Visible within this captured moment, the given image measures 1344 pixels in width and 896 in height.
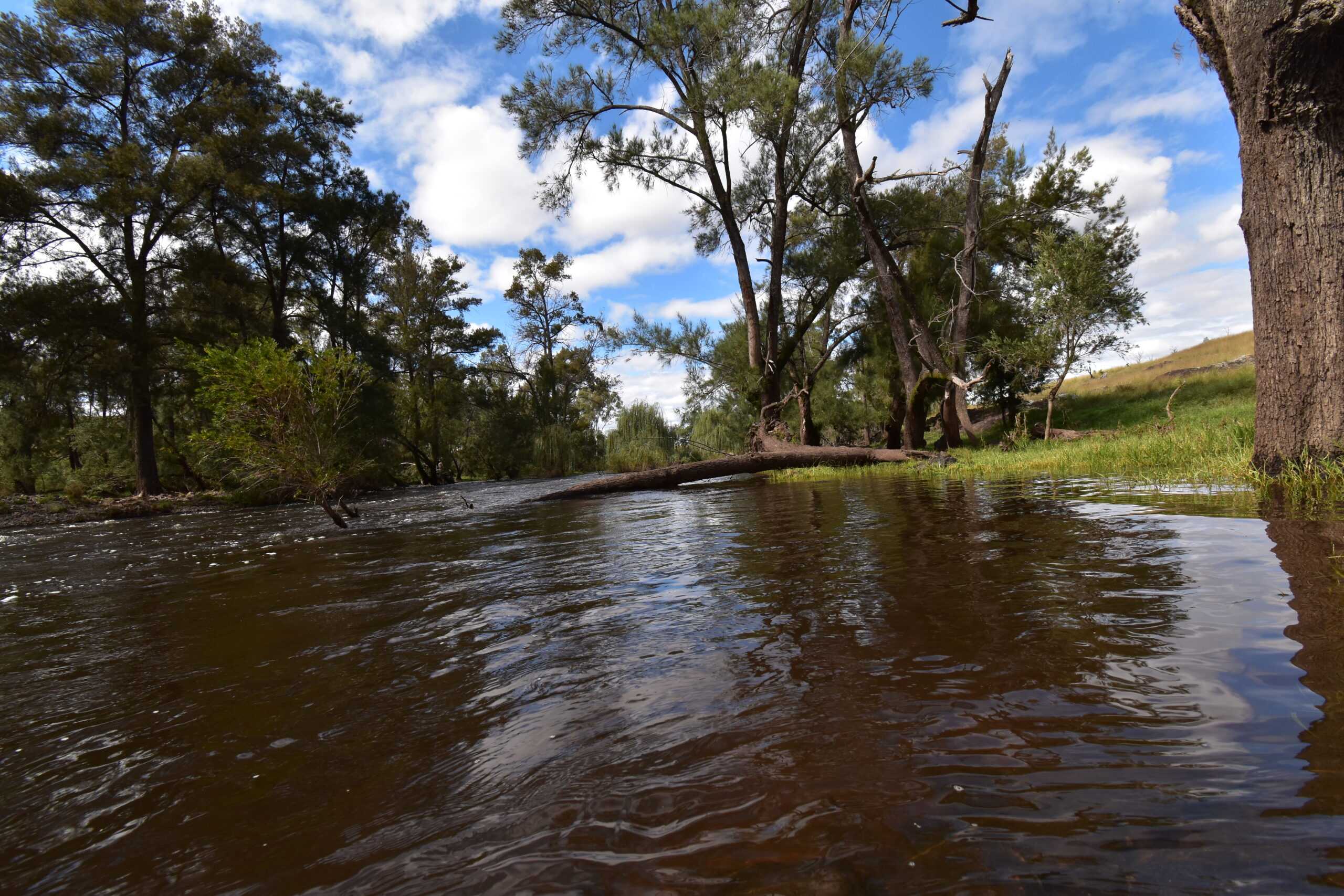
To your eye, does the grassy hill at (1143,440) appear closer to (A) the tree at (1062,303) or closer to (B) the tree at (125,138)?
(A) the tree at (1062,303)

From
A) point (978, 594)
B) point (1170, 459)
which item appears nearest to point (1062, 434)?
point (1170, 459)

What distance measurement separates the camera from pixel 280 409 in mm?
8992

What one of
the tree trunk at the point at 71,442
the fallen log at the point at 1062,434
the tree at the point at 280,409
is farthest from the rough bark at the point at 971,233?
the tree trunk at the point at 71,442

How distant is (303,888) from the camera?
1.32 metres

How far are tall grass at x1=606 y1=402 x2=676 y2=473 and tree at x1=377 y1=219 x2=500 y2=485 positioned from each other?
1044cm

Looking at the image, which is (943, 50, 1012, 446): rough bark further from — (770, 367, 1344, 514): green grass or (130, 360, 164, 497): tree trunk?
(130, 360, 164, 497): tree trunk

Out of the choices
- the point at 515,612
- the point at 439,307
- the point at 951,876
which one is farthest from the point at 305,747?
the point at 439,307

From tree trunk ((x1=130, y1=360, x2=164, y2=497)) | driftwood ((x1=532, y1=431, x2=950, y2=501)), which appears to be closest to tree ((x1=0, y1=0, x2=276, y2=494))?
tree trunk ((x1=130, y1=360, x2=164, y2=497))

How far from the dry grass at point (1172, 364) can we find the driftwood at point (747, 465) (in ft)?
61.5

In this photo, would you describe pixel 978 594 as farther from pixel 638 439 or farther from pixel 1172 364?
pixel 1172 364

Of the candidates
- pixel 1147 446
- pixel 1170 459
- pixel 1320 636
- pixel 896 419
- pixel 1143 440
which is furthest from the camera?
pixel 896 419

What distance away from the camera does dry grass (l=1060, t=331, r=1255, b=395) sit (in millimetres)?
30172

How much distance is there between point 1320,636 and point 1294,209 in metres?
6.02

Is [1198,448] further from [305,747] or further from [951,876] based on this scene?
[305,747]
